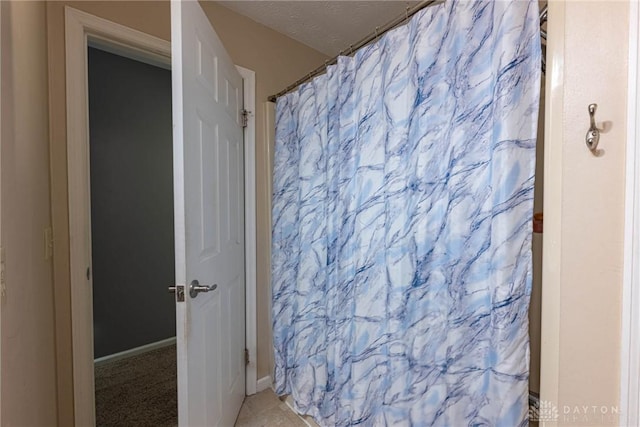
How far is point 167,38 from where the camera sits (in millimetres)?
1516

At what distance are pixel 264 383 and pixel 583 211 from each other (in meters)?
1.98

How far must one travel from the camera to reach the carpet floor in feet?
5.40

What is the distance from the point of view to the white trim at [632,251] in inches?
23.8

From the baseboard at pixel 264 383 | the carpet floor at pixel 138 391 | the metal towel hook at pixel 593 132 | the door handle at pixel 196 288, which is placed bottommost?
the carpet floor at pixel 138 391

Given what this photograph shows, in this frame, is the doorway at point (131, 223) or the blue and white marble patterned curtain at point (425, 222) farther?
the doorway at point (131, 223)

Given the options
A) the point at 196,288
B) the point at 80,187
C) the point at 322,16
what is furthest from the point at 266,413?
the point at 322,16

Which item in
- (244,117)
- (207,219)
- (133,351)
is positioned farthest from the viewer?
(133,351)

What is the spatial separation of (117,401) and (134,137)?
1957mm

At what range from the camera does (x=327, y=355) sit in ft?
4.88

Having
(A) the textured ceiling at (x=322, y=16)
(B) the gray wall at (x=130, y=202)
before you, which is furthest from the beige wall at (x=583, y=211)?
(B) the gray wall at (x=130, y=202)

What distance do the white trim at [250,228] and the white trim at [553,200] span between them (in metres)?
1.52

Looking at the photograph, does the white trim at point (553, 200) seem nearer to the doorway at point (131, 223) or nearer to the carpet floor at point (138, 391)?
the carpet floor at point (138, 391)

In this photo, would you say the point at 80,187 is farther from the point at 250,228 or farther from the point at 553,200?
the point at 553,200

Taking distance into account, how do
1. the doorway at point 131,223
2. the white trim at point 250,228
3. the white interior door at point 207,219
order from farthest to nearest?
the doorway at point 131,223, the white trim at point 250,228, the white interior door at point 207,219
